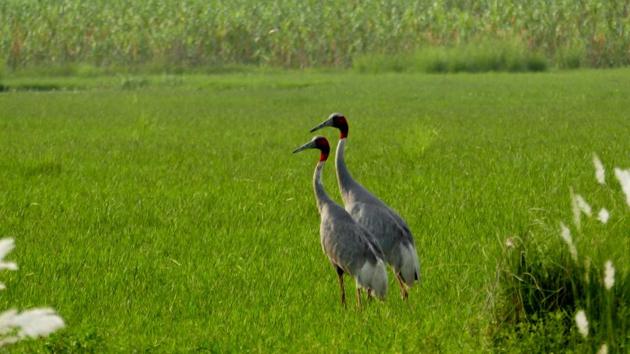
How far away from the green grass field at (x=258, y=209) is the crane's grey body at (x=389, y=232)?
0.26m

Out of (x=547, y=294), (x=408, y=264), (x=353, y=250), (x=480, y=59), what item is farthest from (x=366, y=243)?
A: (x=480, y=59)

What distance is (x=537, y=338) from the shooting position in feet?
19.7

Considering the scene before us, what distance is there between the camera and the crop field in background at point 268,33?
4384 centimetres

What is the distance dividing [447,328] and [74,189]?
7.46 meters

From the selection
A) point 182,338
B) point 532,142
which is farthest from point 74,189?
point 532,142

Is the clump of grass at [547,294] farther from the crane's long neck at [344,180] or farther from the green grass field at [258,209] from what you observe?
the crane's long neck at [344,180]

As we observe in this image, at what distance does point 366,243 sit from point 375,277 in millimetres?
263

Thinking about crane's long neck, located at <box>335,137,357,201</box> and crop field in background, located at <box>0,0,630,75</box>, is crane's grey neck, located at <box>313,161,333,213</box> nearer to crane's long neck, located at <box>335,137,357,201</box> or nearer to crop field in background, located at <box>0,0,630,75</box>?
crane's long neck, located at <box>335,137,357,201</box>

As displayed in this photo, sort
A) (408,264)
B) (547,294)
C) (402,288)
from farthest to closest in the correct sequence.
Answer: (402,288), (408,264), (547,294)

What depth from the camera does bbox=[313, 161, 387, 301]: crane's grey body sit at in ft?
23.0

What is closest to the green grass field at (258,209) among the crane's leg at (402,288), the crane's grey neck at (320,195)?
the crane's leg at (402,288)

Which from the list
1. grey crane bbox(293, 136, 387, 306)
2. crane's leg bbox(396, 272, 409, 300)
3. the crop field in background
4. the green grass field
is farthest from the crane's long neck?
the crop field in background

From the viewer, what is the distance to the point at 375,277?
23.0 ft

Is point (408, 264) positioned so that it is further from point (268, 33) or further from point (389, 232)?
point (268, 33)
